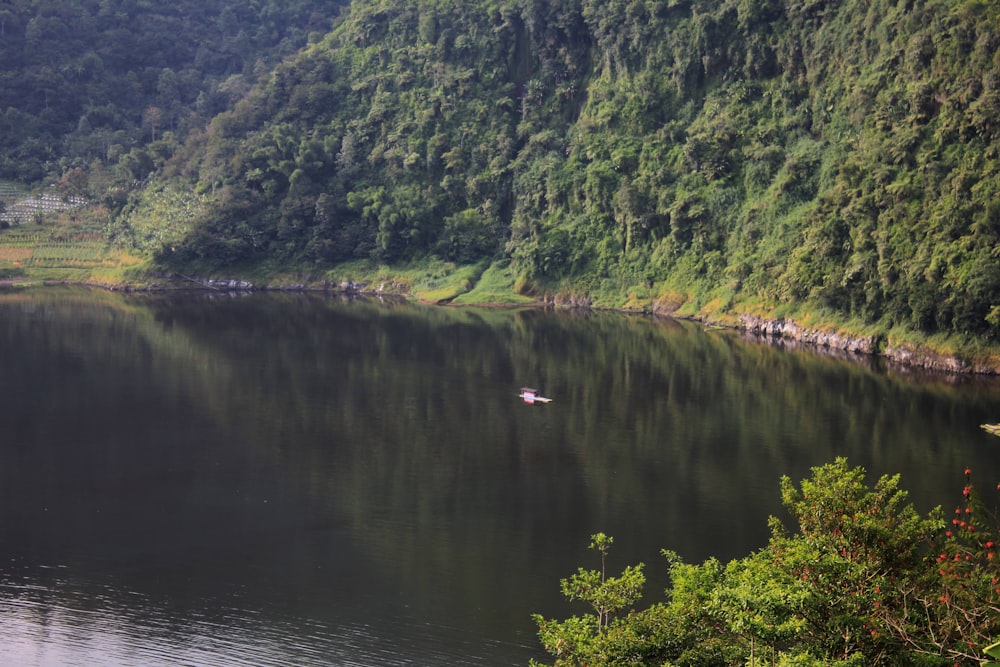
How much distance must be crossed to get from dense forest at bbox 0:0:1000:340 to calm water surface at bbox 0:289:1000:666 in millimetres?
9576

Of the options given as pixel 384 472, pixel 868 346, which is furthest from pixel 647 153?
pixel 384 472

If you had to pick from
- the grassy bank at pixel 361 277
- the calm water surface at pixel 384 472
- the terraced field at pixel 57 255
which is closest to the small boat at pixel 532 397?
the calm water surface at pixel 384 472

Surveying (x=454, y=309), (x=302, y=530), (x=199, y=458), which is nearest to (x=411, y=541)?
(x=302, y=530)

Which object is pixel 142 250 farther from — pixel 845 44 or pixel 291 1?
pixel 845 44

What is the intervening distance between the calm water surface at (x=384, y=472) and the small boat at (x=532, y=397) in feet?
3.23

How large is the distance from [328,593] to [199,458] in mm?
13828

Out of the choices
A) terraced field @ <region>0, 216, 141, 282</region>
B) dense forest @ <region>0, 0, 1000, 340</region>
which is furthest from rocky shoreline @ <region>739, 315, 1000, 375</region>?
terraced field @ <region>0, 216, 141, 282</region>

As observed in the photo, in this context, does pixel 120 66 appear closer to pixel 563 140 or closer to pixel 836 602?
pixel 563 140

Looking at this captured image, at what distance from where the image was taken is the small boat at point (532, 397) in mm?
49406

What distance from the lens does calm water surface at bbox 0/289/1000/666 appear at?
84.2 feet

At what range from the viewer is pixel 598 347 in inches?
2547

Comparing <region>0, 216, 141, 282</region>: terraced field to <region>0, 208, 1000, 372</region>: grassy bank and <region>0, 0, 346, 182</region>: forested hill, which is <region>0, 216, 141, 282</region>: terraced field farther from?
<region>0, 0, 346, 182</region>: forested hill

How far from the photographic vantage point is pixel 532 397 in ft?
163

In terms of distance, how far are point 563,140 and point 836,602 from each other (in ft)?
273
